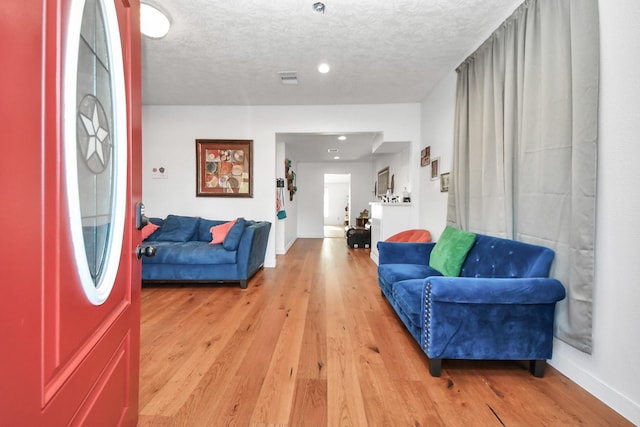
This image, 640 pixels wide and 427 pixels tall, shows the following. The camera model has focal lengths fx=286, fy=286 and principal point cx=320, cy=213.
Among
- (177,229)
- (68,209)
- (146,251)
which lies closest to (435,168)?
(146,251)

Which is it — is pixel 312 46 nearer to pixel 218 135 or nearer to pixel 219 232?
pixel 218 135

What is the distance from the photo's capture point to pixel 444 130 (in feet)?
11.1

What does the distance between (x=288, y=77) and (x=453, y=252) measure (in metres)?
2.61

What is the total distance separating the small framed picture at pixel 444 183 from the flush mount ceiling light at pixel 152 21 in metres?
3.06

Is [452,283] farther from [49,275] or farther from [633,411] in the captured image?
[49,275]

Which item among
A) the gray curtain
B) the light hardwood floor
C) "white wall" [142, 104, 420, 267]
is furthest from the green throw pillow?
"white wall" [142, 104, 420, 267]

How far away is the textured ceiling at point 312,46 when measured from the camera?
219cm

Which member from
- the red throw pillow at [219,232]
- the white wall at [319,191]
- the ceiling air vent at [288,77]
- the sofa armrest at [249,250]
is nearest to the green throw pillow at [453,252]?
the sofa armrest at [249,250]

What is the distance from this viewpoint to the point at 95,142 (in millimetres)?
711

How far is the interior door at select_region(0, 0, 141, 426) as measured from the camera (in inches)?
15.9

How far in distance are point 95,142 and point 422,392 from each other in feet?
6.04

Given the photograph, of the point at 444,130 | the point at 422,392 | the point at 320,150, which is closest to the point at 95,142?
the point at 422,392

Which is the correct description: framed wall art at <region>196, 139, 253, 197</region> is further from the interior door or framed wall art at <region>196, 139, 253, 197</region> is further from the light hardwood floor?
the interior door

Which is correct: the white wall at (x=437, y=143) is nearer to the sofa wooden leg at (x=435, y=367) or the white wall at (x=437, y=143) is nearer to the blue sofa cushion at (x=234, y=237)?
the sofa wooden leg at (x=435, y=367)
